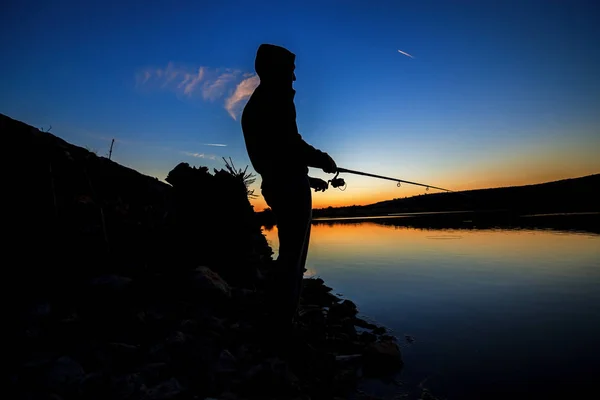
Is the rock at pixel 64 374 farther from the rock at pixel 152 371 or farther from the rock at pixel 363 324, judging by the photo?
the rock at pixel 363 324

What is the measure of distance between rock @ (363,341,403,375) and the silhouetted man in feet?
4.78

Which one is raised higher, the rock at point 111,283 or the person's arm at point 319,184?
the person's arm at point 319,184

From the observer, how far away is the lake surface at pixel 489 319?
3932 millimetres

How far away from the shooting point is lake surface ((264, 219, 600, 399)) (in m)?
3.93

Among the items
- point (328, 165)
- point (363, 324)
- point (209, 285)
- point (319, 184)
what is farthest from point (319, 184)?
point (363, 324)

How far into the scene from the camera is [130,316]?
362 cm

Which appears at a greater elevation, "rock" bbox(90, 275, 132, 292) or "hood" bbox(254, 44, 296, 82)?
"hood" bbox(254, 44, 296, 82)

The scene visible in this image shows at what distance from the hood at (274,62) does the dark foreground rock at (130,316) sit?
8.47 feet

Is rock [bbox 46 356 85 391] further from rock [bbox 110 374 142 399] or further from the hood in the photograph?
the hood

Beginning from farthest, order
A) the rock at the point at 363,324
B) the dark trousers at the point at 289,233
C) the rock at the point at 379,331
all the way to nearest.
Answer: the rock at the point at 363,324
the rock at the point at 379,331
the dark trousers at the point at 289,233

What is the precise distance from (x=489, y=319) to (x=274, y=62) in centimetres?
650

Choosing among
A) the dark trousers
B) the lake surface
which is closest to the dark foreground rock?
the dark trousers

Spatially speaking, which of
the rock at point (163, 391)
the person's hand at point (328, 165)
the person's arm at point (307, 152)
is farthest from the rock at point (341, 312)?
the rock at point (163, 391)

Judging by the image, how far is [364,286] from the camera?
10.4 metres
